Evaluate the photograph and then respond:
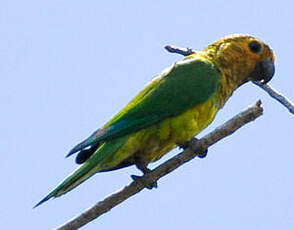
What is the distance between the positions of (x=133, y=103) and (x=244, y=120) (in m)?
1.74

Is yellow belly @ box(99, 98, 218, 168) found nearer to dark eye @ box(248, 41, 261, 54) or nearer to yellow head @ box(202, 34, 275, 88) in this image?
yellow head @ box(202, 34, 275, 88)

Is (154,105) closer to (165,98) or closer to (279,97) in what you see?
(165,98)

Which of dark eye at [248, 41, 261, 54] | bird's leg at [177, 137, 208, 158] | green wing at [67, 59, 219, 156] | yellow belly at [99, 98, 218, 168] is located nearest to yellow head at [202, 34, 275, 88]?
dark eye at [248, 41, 261, 54]

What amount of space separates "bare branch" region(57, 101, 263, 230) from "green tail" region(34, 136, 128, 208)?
15.7 inches

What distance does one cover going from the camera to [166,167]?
6.20m

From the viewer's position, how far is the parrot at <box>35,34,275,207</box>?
22.7 ft

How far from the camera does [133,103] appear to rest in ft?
24.5

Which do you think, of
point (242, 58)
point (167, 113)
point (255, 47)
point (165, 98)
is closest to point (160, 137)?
point (167, 113)

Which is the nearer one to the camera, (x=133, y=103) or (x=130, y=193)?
(x=130, y=193)

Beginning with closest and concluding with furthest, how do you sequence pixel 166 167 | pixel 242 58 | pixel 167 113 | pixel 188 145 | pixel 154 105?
pixel 166 167 < pixel 188 145 < pixel 167 113 < pixel 154 105 < pixel 242 58

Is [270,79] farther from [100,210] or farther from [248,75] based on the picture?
[100,210]

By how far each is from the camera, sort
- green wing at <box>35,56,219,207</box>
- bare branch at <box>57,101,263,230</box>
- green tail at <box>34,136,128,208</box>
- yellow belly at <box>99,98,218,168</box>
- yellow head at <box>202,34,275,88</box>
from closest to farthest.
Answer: bare branch at <box>57,101,263,230</box> < green tail at <box>34,136,128,208</box> < green wing at <box>35,56,219,207</box> < yellow belly at <box>99,98,218,168</box> < yellow head at <box>202,34,275,88</box>

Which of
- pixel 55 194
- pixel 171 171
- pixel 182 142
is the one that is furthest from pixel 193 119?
pixel 55 194

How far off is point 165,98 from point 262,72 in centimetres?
140
